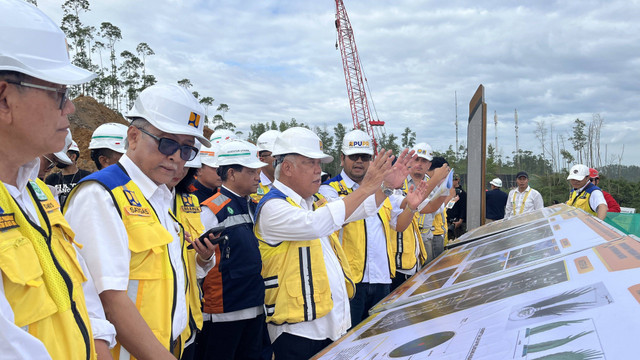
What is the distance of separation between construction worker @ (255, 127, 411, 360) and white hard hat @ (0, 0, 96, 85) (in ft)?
4.14

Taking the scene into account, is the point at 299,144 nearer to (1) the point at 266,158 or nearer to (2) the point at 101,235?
(2) the point at 101,235

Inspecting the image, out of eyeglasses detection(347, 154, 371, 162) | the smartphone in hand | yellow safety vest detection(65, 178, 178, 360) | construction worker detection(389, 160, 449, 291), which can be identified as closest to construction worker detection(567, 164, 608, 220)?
construction worker detection(389, 160, 449, 291)

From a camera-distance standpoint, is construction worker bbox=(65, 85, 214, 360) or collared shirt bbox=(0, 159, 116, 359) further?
construction worker bbox=(65, 85, 214, 360)

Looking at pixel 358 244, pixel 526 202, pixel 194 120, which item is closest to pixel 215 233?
pixel 194 120

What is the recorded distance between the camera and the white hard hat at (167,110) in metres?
1.68

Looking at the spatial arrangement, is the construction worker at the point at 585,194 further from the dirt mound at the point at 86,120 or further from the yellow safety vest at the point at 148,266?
the dirt mound at the point at 86,120

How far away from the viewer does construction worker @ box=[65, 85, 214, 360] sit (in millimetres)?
1368

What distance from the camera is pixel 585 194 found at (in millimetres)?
6285

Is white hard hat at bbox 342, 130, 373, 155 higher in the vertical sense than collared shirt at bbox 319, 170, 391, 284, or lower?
higher

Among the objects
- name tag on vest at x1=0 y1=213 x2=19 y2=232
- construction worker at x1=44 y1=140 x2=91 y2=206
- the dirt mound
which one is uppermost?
the dirt mound

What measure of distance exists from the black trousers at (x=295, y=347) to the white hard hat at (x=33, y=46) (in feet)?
5.36

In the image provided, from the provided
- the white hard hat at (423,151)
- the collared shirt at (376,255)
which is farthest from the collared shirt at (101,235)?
the white hard hat at (423,151)

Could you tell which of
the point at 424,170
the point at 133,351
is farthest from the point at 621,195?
the point at 133,351

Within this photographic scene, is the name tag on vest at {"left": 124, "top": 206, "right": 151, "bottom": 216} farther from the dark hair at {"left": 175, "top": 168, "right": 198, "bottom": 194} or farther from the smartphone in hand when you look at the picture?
the dark hair at {"left": 175, "top": 168, "right": 198, "bottom": 194}
